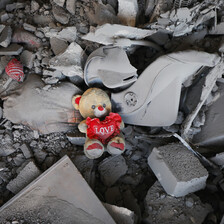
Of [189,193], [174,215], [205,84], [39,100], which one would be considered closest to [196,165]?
[189,193]

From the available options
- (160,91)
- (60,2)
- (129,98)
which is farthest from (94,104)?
(60,2)

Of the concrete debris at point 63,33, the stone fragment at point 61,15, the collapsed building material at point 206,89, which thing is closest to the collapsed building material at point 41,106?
the concrete debris at point 63,33

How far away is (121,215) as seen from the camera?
1.68 meters

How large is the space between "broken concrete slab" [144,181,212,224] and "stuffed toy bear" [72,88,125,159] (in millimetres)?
448

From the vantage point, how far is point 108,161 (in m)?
2.01

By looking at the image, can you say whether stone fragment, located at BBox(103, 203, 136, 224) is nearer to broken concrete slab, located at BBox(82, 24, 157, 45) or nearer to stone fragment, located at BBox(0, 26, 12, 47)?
broken concrete slab, located at BBox(82, 24, 157, 45)

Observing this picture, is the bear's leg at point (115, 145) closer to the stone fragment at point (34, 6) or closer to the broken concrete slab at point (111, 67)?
the broken concrete slab at point (111, 67)

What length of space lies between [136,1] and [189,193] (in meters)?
1.57

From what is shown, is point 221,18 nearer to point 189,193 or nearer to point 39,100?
point 189,193

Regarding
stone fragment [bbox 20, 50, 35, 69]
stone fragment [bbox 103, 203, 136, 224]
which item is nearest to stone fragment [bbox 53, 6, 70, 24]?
stone fragment [bbox 20, 50, 35, 69]

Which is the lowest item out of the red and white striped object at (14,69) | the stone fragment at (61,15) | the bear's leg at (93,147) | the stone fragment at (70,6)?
the bear's leg at (93,147)

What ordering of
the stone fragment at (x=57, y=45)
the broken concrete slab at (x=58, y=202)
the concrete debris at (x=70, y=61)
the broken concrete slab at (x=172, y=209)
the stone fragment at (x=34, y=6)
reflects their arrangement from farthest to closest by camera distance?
the stone fragment at (x=34, y=6) < the stone fragment at (x=57, y=45) < the concrete debris at (x=70, y=61) < the broken concrete slab at (x=172, y=209) < the broken concrete slab at (x=58, y=202)

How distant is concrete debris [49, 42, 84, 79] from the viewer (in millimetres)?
1962

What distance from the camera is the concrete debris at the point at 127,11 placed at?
191 cm
